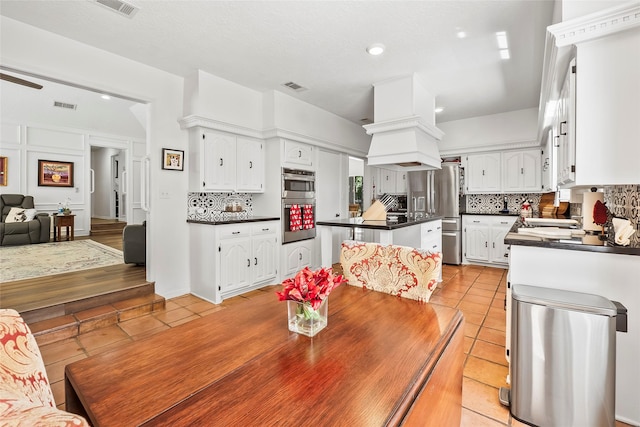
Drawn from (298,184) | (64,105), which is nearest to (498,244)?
(298,184)

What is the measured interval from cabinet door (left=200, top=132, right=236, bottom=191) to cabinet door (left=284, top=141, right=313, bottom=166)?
0.77m

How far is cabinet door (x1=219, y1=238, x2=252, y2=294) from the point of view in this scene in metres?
3.66

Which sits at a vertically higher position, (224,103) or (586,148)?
(224,103)

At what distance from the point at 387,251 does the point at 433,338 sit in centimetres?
63

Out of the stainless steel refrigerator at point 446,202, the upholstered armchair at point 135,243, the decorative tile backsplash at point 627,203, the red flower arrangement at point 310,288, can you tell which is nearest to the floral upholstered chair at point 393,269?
the red flower arrangement at point 310,288

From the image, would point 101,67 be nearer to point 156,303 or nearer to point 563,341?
point 156,303

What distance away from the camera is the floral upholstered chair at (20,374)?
401 mm

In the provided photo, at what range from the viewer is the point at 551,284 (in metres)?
1.93

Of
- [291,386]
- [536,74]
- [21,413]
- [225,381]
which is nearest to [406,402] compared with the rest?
[291,386]

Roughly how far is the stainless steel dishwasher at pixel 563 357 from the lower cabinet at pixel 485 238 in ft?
12.5

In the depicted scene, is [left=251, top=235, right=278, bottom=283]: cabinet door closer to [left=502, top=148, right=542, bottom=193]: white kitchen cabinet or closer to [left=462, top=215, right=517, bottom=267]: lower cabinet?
[left=462, top=215, right=517, bottom=267]: lower cabinet

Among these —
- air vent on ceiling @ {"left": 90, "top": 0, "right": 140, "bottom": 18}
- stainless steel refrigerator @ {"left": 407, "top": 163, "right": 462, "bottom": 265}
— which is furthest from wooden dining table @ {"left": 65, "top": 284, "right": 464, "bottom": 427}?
stainless steel refrigerator @ {"left": 407, "top": 163, "right": 462, "bottom": 265}

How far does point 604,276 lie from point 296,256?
353 centimetres

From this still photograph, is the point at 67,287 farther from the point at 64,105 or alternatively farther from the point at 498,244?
the point at 498,244
